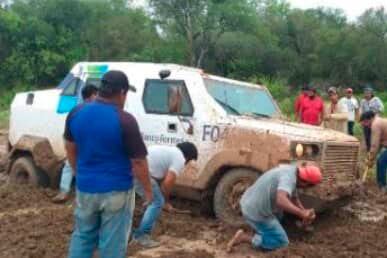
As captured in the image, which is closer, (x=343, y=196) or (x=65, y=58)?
(x=343, y=196)

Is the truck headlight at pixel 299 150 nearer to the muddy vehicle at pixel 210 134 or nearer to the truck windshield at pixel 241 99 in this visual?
the muddy vehicle at pixel 210 134

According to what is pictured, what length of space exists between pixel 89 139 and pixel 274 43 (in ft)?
133

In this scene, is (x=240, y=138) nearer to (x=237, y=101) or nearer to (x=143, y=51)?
(x=237, y=101)

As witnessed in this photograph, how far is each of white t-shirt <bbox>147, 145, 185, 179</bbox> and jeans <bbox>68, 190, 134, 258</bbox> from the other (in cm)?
184

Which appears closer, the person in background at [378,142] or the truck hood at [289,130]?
the truck hood at [289,130]

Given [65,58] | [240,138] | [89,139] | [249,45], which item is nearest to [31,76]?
[65,58]

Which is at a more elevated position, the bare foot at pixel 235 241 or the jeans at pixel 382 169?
the jeans at pixel 382 169

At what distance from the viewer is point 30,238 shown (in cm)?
698

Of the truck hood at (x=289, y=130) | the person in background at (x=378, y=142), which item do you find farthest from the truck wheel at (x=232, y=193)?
the person in background at (x=378, y=142)

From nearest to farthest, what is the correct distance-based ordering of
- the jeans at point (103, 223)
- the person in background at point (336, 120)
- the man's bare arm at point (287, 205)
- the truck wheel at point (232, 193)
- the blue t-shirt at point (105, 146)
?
the blue t-shirt at point (105, 146)
the jeans at point (103, 223)
the man's bare arm at point (287, 205)
the truck wheel at point (232, 193)
the person in background at point (336, 120)

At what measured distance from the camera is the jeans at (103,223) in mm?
4688

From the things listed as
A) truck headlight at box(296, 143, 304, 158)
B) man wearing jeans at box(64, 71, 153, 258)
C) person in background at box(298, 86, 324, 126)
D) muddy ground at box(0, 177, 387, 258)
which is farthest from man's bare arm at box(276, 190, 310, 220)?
person in background at box(298, 86, 324, 126)

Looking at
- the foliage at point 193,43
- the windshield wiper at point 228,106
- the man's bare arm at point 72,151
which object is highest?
the foliage at point 193,43

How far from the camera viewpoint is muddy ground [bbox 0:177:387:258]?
654 cm
